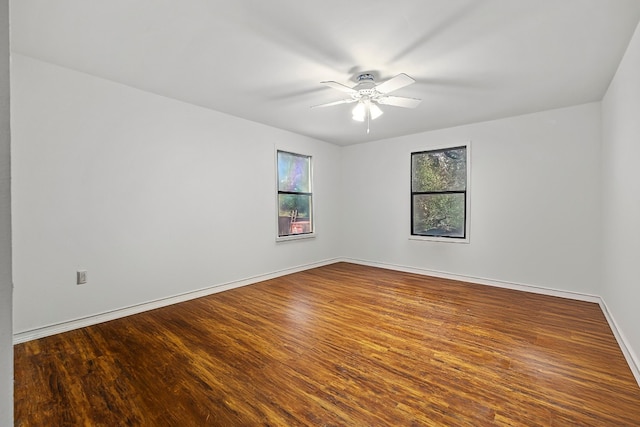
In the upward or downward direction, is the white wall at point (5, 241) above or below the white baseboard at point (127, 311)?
above

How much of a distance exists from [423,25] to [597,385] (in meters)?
2.65

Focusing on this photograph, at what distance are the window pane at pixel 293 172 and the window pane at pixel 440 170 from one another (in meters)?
1.89

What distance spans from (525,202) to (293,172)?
3516mm

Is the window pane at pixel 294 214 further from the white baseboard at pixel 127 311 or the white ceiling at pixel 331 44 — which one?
the white ceiling at pixel 331 44

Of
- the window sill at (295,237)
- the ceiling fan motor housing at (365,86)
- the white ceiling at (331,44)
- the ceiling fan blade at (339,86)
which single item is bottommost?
the window sill at (295,237)

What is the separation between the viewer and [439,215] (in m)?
4.79

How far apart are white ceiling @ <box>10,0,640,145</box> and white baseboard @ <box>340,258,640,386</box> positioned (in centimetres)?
233

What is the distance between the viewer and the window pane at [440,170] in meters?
4.55

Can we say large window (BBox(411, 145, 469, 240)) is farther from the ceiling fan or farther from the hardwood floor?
the ceiling fan

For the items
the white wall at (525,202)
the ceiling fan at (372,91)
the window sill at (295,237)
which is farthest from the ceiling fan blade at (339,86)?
the window sill at (295,237)

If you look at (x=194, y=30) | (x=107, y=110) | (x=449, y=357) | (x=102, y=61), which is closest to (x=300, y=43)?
(x=194, y=30)

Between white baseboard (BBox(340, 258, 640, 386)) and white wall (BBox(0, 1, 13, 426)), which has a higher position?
white wall (BBox(0, 1, 13, 426))

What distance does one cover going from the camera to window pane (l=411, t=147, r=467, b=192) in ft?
14.9

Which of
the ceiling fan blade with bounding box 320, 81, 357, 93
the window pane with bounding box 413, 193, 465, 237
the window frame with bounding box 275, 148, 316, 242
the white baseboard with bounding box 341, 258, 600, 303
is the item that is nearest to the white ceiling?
the ceiling fan blade with bounding box 320, 81, 357, 93
